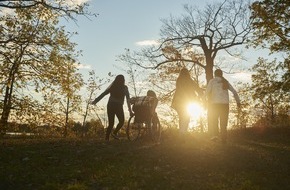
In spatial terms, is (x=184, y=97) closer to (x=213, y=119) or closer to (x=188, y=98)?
(x=188, y=98)

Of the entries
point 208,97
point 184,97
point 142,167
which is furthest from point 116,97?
point 142,167

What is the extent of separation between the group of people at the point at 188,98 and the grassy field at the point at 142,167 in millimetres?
993

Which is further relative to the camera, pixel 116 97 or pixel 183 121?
pixel 116 97

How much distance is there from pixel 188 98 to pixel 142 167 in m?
4.14

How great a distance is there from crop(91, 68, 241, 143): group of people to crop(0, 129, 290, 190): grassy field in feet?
3.26

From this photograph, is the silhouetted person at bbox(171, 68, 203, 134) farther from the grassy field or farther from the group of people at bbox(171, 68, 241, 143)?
the grassy field

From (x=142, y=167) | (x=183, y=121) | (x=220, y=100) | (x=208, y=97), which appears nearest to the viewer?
(x=142, y=167)

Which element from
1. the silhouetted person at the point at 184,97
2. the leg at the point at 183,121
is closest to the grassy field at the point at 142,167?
the leg at the point at 183,121

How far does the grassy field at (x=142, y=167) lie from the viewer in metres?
8.23

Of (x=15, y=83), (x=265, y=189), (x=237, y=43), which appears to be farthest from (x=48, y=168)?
(x=237, y=43)

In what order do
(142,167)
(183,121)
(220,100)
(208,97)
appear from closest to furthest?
(142,167) < (183,121) < (220,100) < (208,97)

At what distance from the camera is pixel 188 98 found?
12.9 metres

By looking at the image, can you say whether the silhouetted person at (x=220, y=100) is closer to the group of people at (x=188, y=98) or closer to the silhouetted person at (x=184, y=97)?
the group of people at (x=188, y=98)

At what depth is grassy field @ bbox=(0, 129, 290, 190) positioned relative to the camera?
823 centimetres
